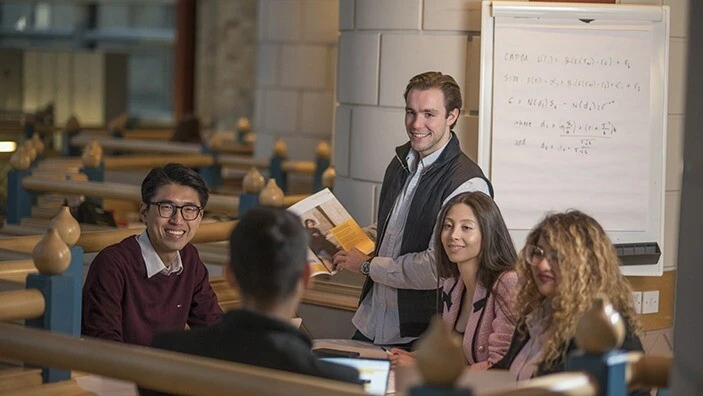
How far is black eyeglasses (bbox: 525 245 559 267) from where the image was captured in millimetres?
3307

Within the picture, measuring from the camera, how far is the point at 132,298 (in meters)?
3.87

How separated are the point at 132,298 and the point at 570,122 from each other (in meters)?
2.39

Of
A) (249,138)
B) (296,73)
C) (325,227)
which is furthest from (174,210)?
(249,138)

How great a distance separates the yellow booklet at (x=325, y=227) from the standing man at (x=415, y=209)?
0.15 ft

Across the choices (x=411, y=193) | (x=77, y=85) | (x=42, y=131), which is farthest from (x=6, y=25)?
(x=411, y=193)

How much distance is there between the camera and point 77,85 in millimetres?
14562

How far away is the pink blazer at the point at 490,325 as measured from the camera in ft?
12.5

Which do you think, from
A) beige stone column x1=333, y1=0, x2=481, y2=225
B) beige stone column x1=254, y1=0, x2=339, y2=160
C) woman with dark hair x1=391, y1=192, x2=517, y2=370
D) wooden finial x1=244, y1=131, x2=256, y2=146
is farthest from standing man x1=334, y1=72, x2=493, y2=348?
wooden finial x1=244, y1=131, x2=256, y2=146

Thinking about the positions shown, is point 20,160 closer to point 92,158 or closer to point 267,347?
point 92,158

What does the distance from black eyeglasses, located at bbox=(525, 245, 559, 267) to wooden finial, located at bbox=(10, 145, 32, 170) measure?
407cm

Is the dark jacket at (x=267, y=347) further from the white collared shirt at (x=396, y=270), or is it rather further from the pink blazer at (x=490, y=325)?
the white collared shirt at (x=396, y=270)

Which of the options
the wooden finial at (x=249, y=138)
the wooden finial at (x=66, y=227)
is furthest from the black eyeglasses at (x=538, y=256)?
the wooden finial at (x=249, y=138)

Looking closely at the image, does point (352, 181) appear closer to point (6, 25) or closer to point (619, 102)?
point (619, 102)

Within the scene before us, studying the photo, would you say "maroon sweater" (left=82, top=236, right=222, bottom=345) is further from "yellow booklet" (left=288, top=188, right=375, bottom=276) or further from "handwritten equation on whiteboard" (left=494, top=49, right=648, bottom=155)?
"handwritten equation on whiteboard" (left=494, top=49, right=648, bottom=155)
